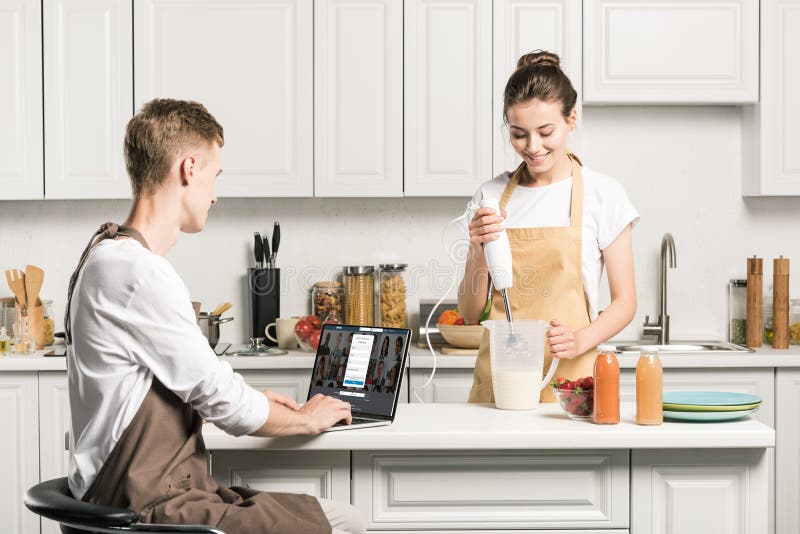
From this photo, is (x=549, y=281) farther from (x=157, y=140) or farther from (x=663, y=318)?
(x=663, y=318)

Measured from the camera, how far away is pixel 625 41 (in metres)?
3.79

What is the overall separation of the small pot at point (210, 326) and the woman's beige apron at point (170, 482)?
79.5 inches

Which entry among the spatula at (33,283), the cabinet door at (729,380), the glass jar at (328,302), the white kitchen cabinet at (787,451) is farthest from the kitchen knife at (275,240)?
the white kitchen cabinet at (787,451)

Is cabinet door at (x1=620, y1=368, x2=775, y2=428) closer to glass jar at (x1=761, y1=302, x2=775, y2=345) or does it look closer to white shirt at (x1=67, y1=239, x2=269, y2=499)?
glass jar at (x1=761, y1=302, x2=775, y2=345)

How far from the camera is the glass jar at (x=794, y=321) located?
12.8 feet

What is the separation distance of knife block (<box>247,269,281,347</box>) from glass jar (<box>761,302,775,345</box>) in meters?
1.99

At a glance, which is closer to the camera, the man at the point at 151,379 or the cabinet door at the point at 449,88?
the man at the point at 151,379

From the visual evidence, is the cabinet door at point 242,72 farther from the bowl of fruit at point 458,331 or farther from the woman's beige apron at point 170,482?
the woman's beige apron at point 170,482

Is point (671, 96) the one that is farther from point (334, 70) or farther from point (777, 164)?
point (334, 70)

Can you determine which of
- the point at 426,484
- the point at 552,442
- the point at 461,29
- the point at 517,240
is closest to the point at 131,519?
the point at 426,484

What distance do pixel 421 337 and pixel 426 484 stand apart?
1.82 m

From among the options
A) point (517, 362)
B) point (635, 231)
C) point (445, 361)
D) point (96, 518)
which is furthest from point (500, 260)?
point (635, 231)

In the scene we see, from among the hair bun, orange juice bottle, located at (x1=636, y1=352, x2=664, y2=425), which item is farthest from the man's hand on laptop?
the hair bun

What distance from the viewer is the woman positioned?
251 centimetres
